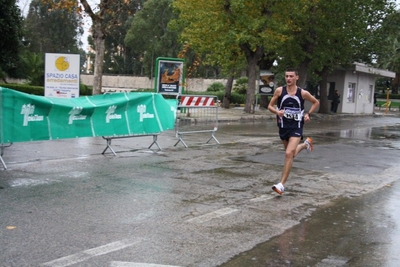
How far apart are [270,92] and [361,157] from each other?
19675 millimetres

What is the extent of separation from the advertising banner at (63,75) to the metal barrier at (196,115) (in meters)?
4.35

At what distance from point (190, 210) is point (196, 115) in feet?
47.7

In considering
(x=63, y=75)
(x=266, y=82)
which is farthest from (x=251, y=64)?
(x=63, y=75)

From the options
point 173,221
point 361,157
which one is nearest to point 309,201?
point 173,221

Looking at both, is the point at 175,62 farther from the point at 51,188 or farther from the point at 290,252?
the point at 290,252

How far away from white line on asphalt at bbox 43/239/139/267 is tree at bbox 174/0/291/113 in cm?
2174

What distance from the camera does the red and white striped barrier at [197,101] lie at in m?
14.6

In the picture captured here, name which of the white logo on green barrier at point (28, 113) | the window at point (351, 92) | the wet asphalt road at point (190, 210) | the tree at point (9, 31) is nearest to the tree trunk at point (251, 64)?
the tree at point (9, 31)

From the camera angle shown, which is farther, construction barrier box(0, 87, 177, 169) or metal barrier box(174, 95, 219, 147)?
metal barrier box(174, 95, 219, 147)

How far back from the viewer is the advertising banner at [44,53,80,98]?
810 inches

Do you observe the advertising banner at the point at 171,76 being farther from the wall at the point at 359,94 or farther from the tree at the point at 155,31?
the tree at the point at 155,31

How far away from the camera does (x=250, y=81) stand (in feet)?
100

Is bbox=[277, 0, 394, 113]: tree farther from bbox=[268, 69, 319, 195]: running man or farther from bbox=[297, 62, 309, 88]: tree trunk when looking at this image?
bbox=[268, 69, 319, 195]: running man

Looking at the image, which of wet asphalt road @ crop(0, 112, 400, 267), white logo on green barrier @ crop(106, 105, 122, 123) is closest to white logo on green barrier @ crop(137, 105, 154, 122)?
white logo on green barrier @ crop(106, 105, 122, 123)
